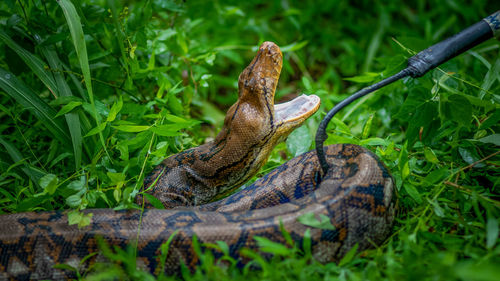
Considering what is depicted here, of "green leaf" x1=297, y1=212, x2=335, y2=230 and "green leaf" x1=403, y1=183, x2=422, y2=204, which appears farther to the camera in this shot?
"green leaf" x1=403, y1=183, x2=422, y2=204

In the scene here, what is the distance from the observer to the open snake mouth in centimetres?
362

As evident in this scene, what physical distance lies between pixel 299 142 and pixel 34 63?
103 inches

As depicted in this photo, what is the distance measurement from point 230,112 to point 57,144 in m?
1.68

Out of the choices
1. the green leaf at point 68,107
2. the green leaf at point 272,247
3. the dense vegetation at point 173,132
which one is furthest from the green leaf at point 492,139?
the green leaf at point 68,107

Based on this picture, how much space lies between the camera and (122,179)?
9.27 feet

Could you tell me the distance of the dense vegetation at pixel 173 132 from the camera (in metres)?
2.41

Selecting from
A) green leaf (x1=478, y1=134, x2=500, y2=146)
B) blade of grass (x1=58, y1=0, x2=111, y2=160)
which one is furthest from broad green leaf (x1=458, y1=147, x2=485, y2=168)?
blade of grass (x1=58, y1=0, x2=111, y2=160)

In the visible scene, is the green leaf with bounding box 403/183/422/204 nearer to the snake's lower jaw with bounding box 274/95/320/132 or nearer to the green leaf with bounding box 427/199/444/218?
the green leaf with bounding box 427/199/444/218

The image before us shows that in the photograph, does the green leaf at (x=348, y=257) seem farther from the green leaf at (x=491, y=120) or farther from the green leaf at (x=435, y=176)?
the green leaf at (x=491, y=120)

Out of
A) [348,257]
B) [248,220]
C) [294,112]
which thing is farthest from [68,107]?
[348,257]

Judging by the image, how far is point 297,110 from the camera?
3.72 metres

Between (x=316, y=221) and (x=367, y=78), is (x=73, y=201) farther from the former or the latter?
(x=367, y=78)

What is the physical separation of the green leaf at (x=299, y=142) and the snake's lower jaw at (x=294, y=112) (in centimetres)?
38

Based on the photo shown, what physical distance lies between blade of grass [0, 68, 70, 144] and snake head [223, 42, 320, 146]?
59.0 inches
